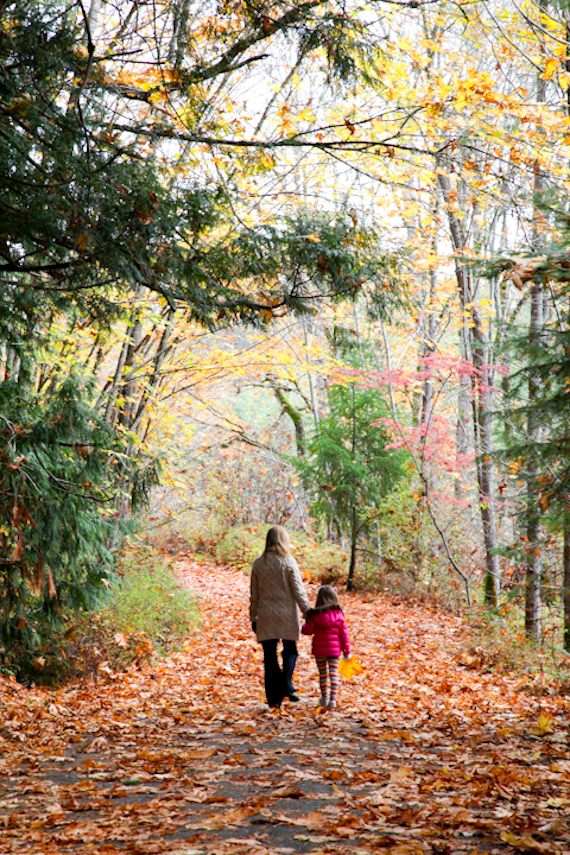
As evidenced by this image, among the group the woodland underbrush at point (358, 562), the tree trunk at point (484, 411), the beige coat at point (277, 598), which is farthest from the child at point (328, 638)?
the woodland underbrush at point (358, 562)

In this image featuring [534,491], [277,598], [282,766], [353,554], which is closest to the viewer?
[282,766]

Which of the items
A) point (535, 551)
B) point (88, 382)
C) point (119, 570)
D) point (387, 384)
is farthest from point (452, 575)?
point (88, 382)

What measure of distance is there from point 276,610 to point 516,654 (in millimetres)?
3973

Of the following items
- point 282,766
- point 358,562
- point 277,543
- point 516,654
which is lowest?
point 516,654

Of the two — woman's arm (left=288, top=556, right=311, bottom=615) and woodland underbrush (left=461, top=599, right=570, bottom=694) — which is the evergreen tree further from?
woman's arm (left=288, top=556, right=311, bottom=615)

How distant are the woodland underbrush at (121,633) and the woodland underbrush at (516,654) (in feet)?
13.7

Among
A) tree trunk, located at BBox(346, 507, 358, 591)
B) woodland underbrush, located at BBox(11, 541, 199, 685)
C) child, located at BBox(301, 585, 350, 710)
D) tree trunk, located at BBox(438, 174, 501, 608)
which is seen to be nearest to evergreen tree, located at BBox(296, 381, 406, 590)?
tree trunk, located at BBox(346, 507, 358, 591)

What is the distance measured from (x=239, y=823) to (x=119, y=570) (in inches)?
293

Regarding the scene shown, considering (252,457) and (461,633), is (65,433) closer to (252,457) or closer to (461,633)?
(461,633)

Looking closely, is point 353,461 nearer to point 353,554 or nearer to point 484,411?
point 353,554

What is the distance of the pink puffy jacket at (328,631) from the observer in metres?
5.86

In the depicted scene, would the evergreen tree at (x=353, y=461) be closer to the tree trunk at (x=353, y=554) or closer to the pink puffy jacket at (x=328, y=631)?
the tree trunk at (x=353, y=554)

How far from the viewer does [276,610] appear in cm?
595

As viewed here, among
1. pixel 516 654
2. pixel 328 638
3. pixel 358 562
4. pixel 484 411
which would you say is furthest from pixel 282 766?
pixel 358 562
